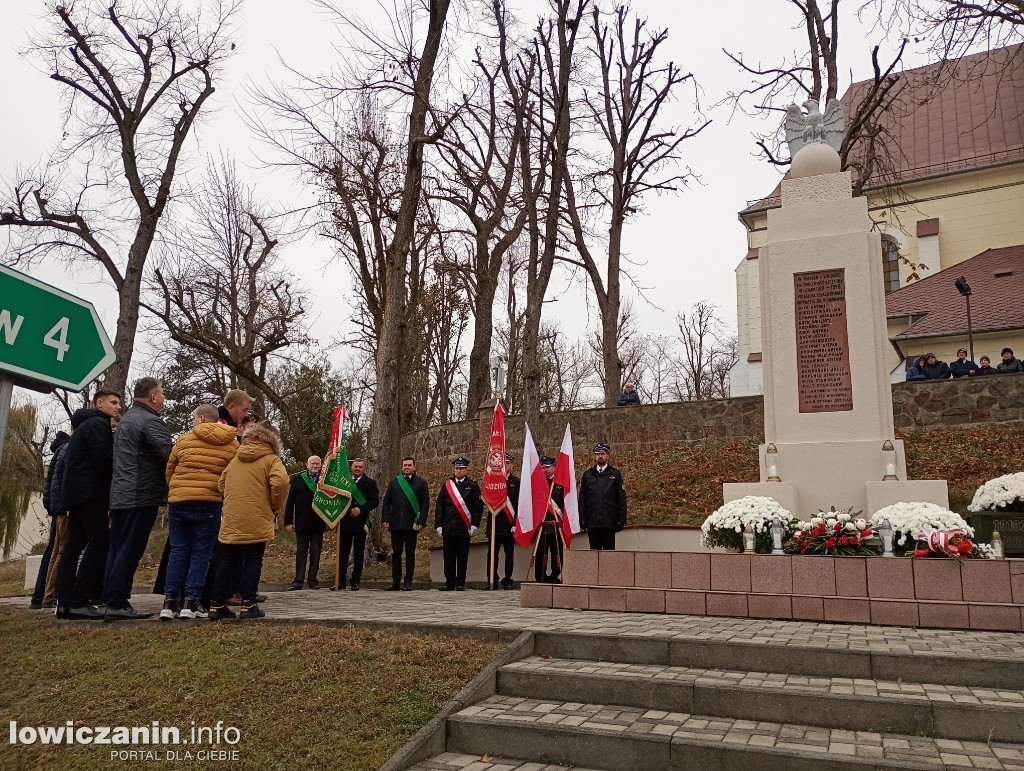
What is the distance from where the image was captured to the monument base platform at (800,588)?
6.28 m

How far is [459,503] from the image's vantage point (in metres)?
10.8

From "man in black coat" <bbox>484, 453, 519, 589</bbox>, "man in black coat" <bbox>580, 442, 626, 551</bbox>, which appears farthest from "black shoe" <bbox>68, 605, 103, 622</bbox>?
"man in black coat" <bbox>580, 442, 626, 551</bbox>

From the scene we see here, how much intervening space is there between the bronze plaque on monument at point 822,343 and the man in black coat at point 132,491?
6.99 metres

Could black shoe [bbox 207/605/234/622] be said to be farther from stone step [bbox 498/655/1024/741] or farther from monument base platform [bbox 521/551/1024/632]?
stone step [bbox 498/655/1024/741]

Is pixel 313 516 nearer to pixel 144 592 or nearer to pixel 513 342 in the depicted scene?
pixel 144 592

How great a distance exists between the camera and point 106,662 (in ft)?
18.6

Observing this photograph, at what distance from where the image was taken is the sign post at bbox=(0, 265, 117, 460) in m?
3.02

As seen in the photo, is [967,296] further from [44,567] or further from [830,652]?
[44,567]

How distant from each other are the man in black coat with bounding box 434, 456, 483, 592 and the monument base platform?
3.10 metres

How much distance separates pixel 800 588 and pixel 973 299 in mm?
19990

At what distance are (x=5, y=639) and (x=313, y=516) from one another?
15.9ft

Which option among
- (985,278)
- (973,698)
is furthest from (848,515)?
(985,278)

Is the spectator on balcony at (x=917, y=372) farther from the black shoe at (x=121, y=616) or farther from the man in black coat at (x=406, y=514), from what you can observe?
the black shoe at (x=121, y=616)

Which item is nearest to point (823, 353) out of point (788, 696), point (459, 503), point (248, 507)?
point (459, 503)
